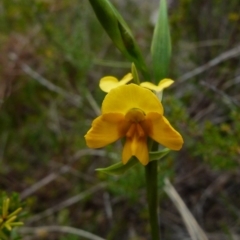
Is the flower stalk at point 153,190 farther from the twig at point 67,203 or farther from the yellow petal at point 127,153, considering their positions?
the twig at point 67,203

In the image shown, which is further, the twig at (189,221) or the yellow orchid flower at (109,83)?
the twig at (189,221)

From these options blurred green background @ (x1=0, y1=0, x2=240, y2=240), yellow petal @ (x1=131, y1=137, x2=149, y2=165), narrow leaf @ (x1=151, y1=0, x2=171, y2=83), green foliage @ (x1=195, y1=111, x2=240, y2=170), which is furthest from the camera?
blurred green background @ (x1=0, y1=0, x2=240, y2=240)

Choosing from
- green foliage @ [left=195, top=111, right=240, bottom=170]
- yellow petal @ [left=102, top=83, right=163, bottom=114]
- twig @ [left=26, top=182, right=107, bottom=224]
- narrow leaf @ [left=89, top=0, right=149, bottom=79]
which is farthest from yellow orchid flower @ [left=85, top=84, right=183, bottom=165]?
twig @ [left=26, top=182, right=107, bottom=224]

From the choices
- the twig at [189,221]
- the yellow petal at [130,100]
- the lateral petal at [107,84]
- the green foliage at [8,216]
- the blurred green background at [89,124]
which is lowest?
the green foliage at [8,216]

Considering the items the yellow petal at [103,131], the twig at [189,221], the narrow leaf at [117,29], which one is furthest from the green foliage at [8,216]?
the twig at [189,221]

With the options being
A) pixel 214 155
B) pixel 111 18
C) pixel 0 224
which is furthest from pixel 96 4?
pixel 214 155

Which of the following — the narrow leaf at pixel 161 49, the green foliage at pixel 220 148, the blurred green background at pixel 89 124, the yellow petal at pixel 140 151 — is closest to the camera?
the yellow petal at pixel 140 151

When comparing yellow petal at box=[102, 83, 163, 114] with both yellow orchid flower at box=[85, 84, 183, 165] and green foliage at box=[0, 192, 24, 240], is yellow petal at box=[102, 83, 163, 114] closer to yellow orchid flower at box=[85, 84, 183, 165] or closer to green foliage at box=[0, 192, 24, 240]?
yellow orchid flower at box=[85, 84, 183, 165]

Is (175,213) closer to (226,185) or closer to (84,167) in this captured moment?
(226,185)
